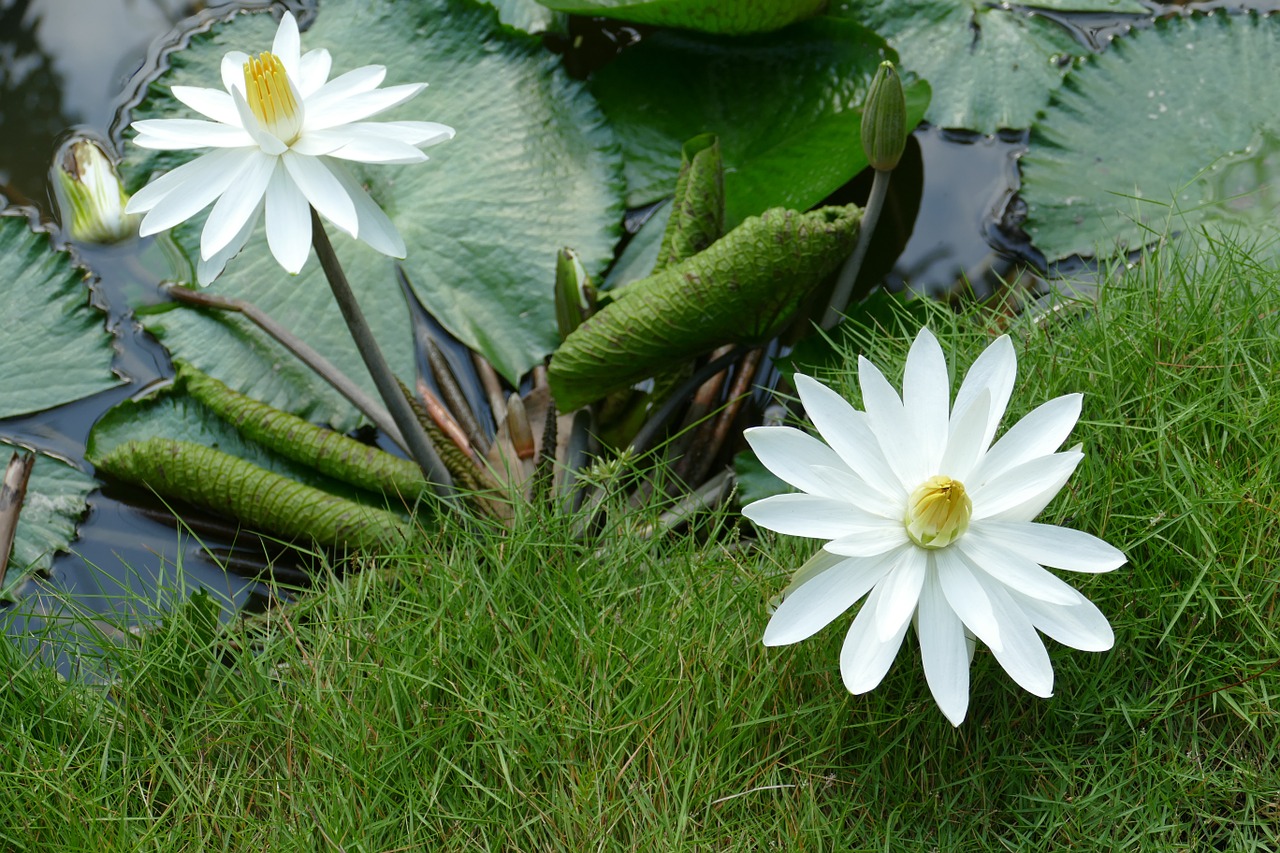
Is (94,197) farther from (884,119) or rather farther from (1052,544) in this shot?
(1052,544)

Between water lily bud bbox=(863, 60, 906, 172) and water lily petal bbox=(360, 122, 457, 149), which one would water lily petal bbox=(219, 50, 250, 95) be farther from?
water lily bud bbox=(863, 60, 906, 172)

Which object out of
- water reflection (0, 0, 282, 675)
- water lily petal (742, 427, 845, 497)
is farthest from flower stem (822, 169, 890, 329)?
water reflection (0, 0, 282, 675)

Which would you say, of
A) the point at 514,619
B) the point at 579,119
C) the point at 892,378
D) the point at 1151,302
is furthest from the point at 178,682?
the point at 1151,302

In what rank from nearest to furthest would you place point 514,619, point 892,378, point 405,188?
point 514,619
point 892,378
point 405,188

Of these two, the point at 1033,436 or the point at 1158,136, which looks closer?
the point at 1033,436

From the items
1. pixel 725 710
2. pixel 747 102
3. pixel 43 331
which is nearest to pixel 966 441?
pixel 725 710

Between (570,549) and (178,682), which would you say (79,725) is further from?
(570,549)
